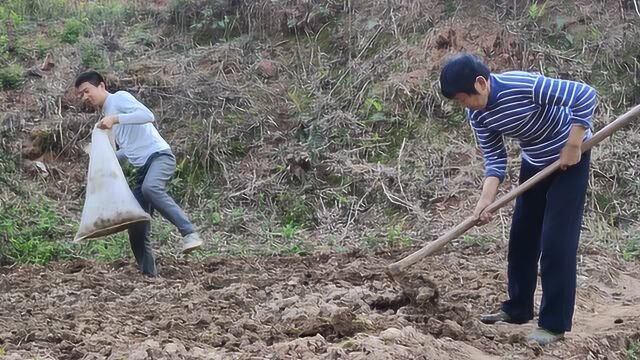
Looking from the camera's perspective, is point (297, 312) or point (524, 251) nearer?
point (297, 312)

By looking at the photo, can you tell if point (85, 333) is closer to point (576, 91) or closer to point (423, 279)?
point (423, 279)

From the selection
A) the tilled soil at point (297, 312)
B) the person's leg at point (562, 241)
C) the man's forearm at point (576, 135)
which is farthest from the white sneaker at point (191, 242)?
the man's forearm at point (576, 135)

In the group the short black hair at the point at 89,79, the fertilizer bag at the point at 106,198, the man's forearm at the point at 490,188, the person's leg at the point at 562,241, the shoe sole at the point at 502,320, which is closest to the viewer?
the person's leg at the point at 562,241

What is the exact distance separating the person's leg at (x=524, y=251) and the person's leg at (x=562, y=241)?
0.55ft

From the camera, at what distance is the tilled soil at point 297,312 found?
4000mm

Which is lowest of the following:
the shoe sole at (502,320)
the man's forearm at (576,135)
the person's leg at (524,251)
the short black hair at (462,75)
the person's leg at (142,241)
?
the person's leg at (142,241)

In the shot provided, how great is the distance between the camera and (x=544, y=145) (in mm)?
4363

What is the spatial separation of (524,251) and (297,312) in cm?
120

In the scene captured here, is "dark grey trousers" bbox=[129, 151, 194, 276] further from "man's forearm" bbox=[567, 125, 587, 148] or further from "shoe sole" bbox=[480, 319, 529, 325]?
"man's forearm" bbox=[567, 125, 587, 148]

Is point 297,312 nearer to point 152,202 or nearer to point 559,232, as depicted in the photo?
point 559,232

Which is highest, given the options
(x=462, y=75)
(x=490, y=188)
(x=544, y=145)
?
(x=462, y=75)

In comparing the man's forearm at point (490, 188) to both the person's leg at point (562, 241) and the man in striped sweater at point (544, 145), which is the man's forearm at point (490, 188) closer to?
the man in striped sweater at point (544, 145)

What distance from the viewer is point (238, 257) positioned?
24.7ft

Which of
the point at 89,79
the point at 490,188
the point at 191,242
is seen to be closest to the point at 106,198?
the point at 191,242
